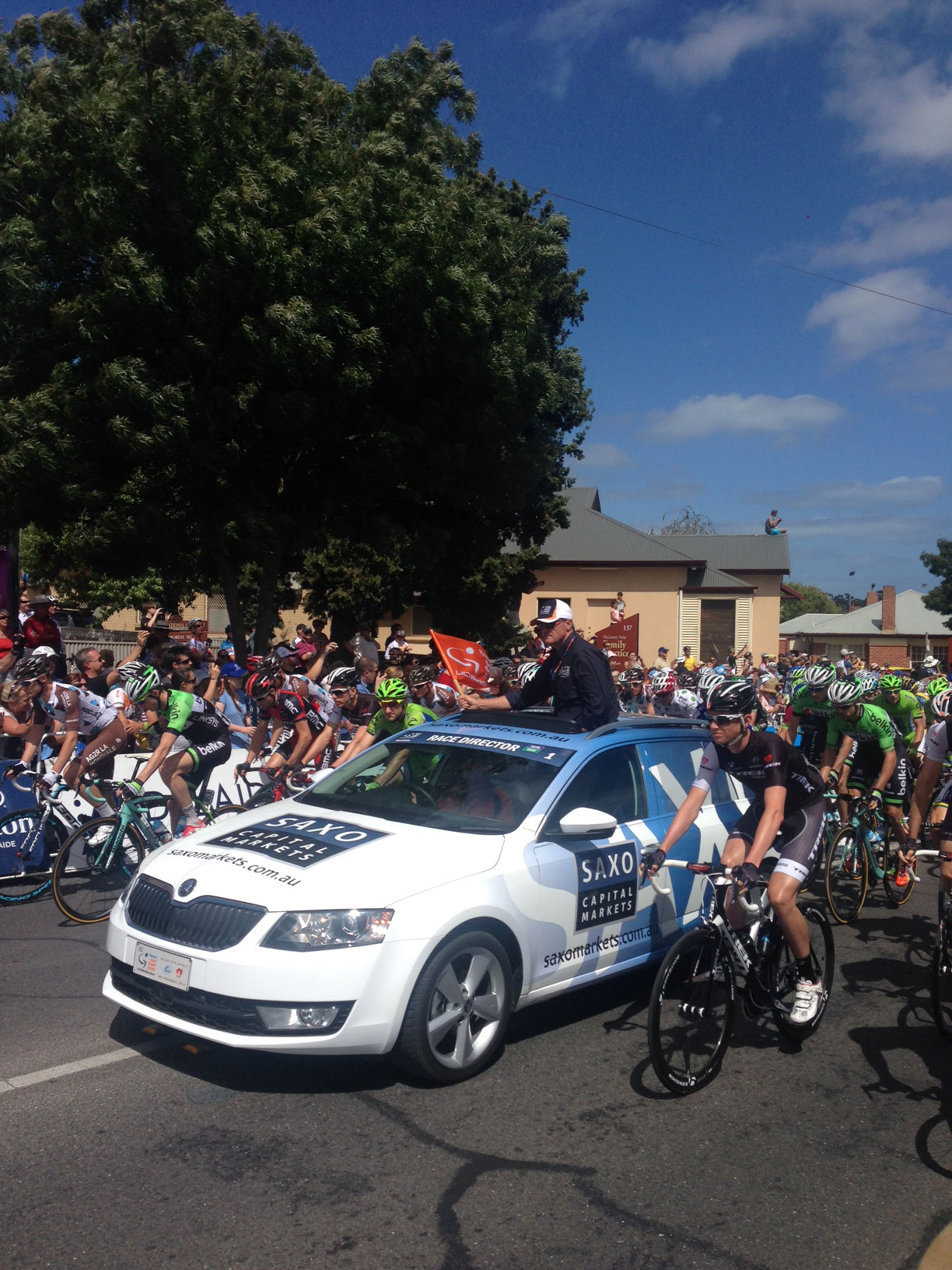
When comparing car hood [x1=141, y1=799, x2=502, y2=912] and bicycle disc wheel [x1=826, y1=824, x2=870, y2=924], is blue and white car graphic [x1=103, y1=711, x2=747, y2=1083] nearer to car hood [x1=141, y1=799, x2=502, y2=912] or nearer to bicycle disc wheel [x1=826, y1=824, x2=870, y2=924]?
car hood [x1=141, y1=799, x2=502, y2=912]

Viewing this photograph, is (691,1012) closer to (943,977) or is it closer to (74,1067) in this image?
(943,977)

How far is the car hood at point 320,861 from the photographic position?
4625 millimetres

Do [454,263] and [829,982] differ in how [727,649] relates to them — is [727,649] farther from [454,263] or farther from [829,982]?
[829,982]

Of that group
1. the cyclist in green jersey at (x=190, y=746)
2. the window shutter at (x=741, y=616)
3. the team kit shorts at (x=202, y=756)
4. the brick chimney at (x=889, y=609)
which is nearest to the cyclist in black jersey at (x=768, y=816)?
the cyclist in green jersey at (x=190, y=746)

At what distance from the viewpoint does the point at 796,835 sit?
18.4 feet

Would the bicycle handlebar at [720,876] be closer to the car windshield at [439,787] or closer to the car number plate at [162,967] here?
the car windshield at [439,787]

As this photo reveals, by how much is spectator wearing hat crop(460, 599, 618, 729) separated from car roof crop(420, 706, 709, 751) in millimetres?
332

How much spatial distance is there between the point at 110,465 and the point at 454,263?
722 cm

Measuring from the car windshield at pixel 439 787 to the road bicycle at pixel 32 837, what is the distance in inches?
117

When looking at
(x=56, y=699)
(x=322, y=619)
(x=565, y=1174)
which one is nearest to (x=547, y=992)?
(x=565, y=1174)

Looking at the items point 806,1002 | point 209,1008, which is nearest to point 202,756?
point 209,1008

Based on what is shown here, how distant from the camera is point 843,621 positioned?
302 ft

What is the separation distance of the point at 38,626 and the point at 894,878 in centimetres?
1119

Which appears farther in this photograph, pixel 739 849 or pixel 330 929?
pixel 739 849
